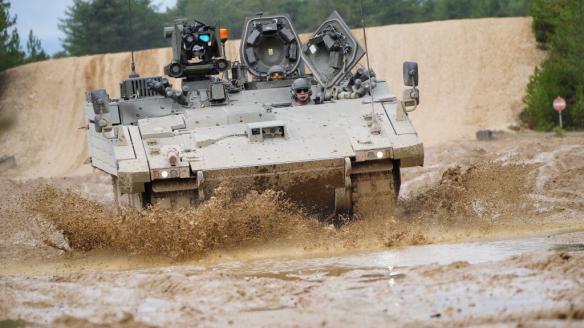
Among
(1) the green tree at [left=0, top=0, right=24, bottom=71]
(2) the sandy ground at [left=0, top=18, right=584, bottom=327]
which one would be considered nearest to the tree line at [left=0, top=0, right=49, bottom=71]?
(1) the green tree at [left=0, top=0, right=24, bottom=71]

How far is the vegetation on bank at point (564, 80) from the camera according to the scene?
1216 inches

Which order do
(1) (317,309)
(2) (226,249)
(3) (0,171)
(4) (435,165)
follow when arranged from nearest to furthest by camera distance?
1. (1) (317,309)
2. (2) (226,249)
3. (4) (435,165)
4. (3) (0,171)

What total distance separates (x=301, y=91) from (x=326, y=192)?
Answer: 205cm

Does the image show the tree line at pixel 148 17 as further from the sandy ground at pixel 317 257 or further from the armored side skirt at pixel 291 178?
the armored side skirt at pixel 291 178

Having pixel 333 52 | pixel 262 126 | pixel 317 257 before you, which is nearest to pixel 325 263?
pixel 317 257

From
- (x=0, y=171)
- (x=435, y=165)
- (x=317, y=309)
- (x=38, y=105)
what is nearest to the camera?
(x=317, y=309)

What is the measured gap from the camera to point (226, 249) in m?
12.5

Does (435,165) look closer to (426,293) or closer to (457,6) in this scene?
(426,293)

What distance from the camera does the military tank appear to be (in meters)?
12.6

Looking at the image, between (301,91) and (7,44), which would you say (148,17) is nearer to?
(7,44)

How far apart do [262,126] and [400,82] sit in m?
27.7

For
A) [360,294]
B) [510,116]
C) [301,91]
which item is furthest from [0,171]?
[360,294]

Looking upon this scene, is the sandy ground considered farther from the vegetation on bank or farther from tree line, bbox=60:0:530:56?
tree line, bbox=60:0:530:56

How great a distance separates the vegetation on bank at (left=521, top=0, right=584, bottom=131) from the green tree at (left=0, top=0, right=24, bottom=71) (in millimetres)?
16230
